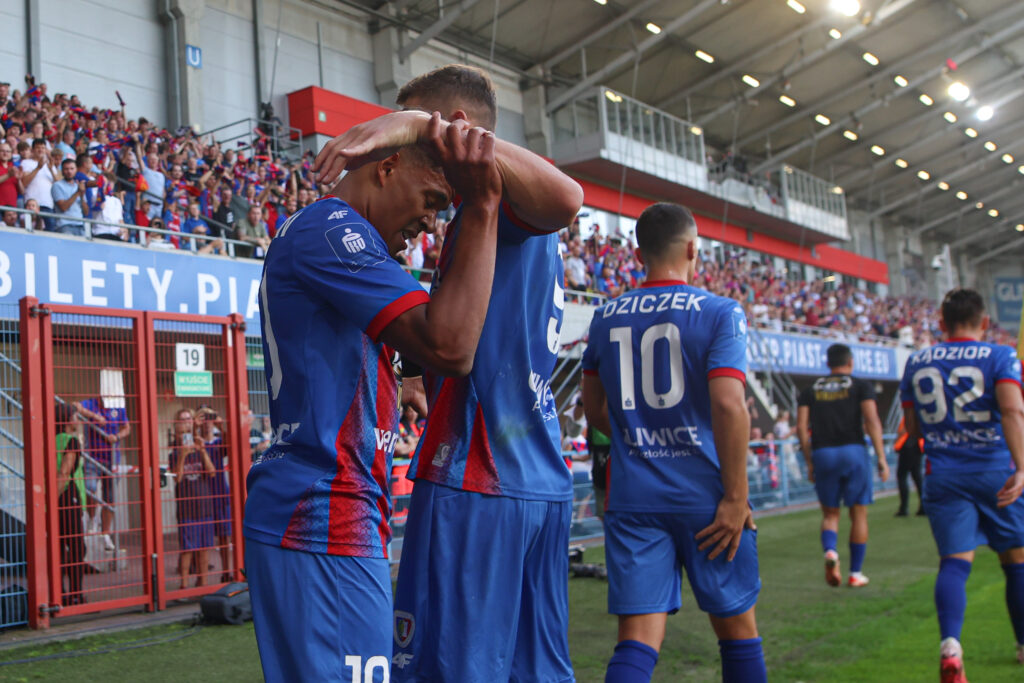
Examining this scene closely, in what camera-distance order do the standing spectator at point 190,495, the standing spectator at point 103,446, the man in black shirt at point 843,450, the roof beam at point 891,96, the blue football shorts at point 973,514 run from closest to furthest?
the blue football shorts at point 973,514 < the standing spectator at point 103,446 < the standing spectator at point 190,495 < the man in black shirt at point 843,450 < the roof beam at point 891,96

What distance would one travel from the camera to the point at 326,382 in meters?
1.79

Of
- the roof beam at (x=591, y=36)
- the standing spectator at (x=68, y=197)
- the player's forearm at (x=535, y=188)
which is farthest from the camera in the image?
the roof beam at (x=591, y=36)

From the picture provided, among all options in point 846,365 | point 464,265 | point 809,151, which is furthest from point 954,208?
point 464,265

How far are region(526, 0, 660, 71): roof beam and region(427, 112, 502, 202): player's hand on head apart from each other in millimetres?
24467

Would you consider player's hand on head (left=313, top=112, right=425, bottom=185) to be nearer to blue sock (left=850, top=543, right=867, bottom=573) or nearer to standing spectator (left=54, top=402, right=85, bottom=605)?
standing spectator (left=54, top=402, right=85, bottom=605)

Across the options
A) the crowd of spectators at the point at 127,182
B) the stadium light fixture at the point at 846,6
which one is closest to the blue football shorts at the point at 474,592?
the crowd of spectators at the point at 127,182

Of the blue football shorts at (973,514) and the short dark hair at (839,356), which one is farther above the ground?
the short dark hair at (839,356)

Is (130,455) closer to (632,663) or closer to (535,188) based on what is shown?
(632,663)

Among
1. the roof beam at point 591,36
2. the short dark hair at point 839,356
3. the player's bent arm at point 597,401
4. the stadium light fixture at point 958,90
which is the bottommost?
the player's bent arm at point 597,401

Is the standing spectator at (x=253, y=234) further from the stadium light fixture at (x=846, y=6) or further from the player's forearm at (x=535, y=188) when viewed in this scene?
the stadium light fixture at (x=846, y=6)

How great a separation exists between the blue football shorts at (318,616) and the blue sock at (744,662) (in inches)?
72.7

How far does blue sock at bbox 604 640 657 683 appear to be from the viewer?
3.04 metres

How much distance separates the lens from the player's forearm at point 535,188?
1886 millimetres

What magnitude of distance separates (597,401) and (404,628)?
1749mm
